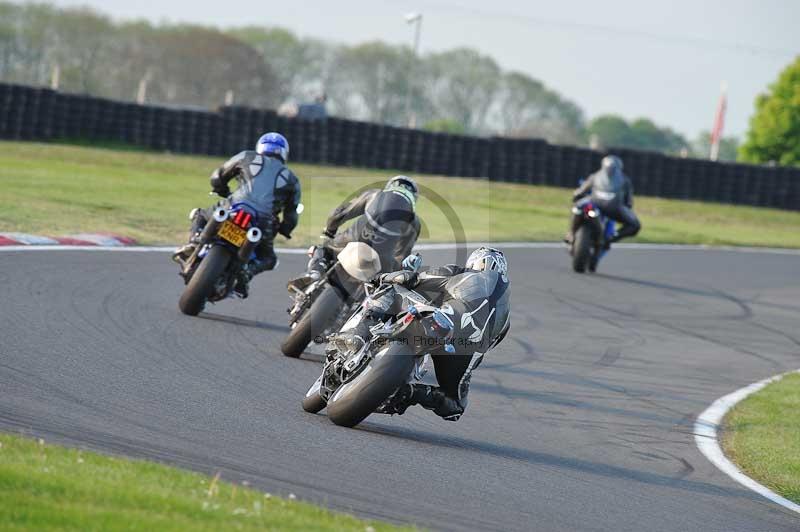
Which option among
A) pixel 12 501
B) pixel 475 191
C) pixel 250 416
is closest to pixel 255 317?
pixel 250 416

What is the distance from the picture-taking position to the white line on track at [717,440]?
782cm

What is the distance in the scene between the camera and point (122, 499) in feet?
16.8

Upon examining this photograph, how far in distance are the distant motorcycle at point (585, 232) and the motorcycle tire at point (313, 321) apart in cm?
866

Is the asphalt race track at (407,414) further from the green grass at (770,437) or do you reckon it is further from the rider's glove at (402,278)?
the rider's glove at (402,278)

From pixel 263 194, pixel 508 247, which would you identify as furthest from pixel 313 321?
pixel 508 247

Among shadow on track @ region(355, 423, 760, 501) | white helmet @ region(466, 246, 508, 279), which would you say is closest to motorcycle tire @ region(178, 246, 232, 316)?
shadow on track @ region(355, 423, 760, 501)

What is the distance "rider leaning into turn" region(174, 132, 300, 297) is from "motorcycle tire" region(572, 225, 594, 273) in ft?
24.4

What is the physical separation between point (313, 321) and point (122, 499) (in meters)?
4.21

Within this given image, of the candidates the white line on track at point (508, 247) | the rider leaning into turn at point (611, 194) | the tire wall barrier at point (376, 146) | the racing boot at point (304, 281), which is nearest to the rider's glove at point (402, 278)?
the racing boot at point (304, 281)

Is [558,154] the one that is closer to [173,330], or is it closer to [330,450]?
[173,330]

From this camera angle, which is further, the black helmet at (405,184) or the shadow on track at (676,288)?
the shadow on track at (676,288)

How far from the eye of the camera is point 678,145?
5659 inches

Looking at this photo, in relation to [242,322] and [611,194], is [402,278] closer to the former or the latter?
[242,322]

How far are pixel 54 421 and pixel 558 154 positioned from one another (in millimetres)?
26460
